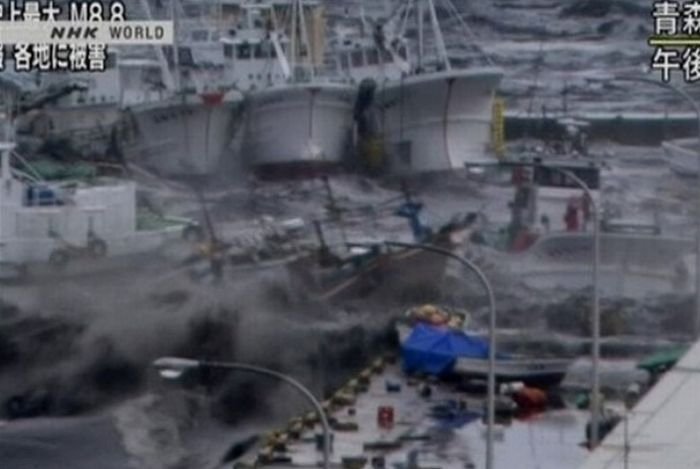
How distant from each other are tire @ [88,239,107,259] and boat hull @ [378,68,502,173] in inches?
75.8

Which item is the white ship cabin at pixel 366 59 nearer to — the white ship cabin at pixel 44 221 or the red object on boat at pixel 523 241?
the red object on boat at pixel 523 241

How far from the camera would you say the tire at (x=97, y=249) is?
13.2m

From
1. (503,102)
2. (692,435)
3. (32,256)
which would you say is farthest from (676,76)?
(692,435)

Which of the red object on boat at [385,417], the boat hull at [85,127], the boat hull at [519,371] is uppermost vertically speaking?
the boat hull at [85,127]

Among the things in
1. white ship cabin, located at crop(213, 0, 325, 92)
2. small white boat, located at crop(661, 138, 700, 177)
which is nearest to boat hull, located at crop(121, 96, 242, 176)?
white ship cabin, located at crop(213, 0, 325, 92)

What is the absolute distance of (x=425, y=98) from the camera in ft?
47.4

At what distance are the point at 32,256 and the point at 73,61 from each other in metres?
2.26

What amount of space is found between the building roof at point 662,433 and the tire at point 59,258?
→ 19.8 ft

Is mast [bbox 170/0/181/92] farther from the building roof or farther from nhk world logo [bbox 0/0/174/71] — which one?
the building roof

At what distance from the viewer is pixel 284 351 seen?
1241 cm

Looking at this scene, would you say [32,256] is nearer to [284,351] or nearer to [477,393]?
[284,351]

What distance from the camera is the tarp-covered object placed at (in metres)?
10.2

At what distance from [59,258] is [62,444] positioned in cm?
307

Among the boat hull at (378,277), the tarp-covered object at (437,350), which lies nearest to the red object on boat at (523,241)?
the boat hull at (378,277)
